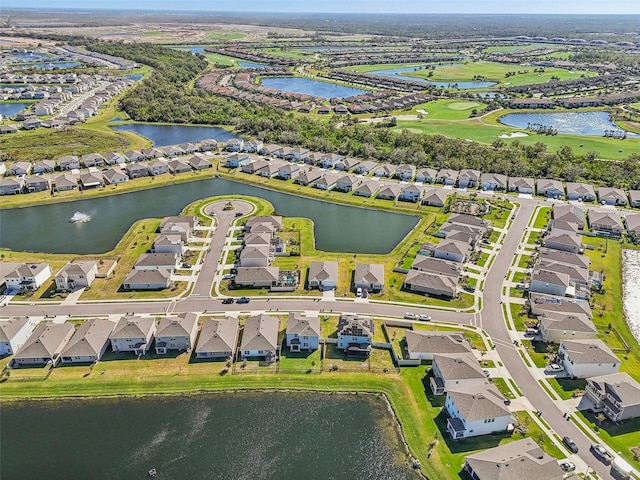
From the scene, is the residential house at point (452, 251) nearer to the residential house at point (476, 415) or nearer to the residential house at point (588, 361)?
the residential house at point (588, 361)

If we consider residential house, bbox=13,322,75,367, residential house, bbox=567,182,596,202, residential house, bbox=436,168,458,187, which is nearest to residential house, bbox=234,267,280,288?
residential house, bbox=13,322,75,367

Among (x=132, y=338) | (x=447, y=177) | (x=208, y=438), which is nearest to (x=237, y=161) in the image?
(x=447, y=177)

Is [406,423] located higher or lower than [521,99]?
lower

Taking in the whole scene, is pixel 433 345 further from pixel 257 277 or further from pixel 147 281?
pixel 147 281

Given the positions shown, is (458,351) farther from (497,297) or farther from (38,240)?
(38,240)

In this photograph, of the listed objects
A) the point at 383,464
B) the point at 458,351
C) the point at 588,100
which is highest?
the point at 588,100

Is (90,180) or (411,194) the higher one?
(411,194)

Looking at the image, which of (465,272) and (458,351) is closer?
(458,351)

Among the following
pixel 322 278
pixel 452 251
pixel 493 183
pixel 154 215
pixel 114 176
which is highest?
pixel 493 183

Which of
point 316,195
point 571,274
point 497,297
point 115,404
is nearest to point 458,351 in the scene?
point 497,297
